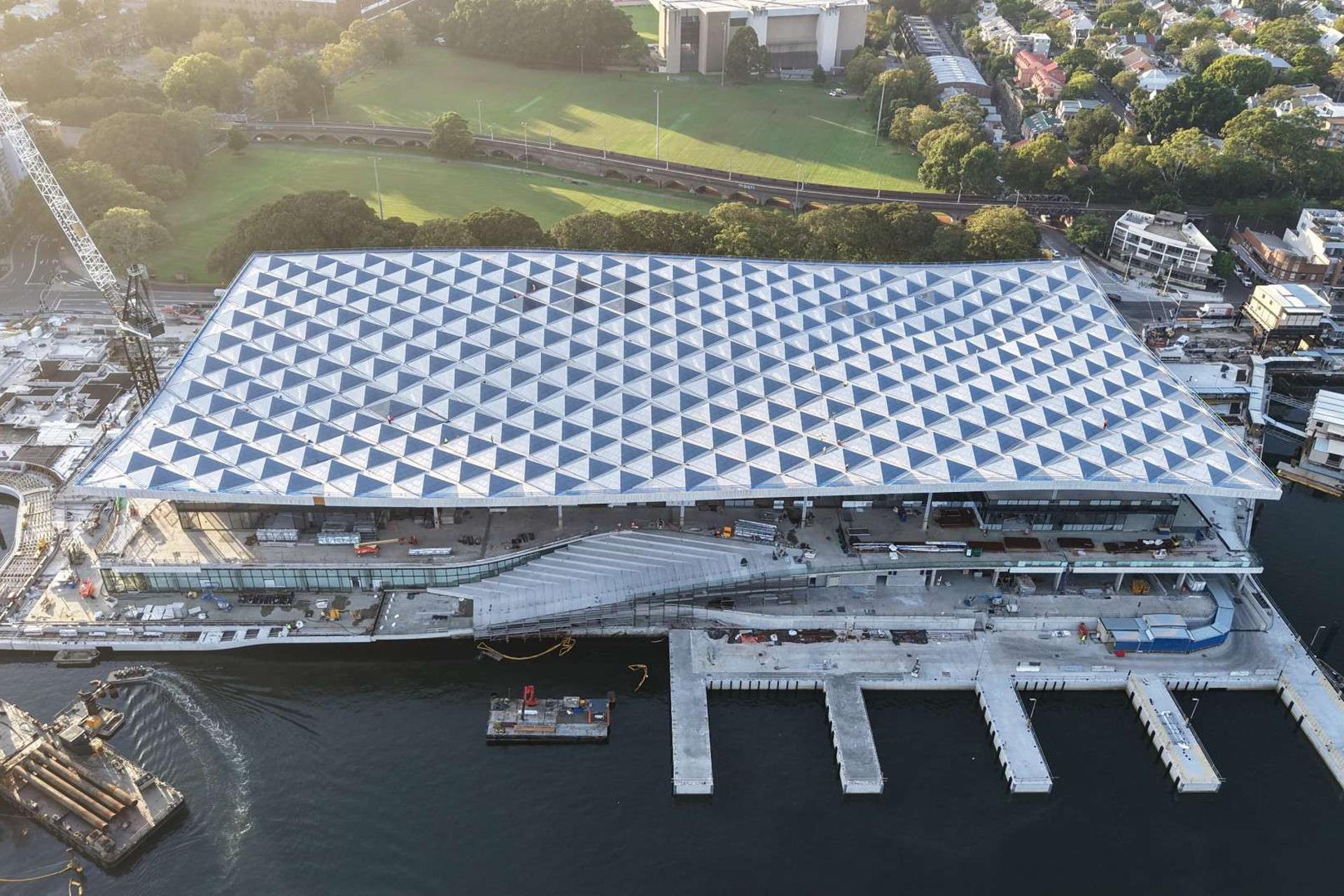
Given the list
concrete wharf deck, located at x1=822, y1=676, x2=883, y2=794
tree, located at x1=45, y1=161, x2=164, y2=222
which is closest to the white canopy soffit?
concrete wharf deck, located at x1=822, y1=676, x2=883, y2=794

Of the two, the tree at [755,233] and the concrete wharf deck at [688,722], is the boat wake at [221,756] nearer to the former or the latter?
the concrete wharf deck at [688,722]

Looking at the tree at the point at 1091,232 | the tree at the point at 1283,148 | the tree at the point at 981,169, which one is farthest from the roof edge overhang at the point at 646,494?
the tree at the point at 1283,148

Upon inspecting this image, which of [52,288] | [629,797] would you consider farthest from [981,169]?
[52,288]

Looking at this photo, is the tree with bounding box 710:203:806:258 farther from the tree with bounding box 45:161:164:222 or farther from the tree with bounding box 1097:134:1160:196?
the tree with bounding box 45:161:164:222

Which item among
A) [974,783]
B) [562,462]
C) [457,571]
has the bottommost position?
[974,783]

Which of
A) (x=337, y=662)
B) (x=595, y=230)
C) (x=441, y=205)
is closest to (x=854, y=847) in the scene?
(x=337, y=662)

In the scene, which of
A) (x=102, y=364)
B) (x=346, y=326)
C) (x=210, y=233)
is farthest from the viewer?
(x=210, y=233)

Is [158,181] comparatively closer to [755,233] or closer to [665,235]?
[665,235]

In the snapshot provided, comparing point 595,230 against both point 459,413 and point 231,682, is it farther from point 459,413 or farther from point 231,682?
point 231,682

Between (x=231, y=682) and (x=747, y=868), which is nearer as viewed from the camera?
(x=747, y=868)
